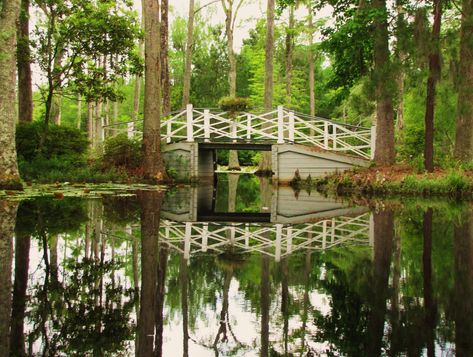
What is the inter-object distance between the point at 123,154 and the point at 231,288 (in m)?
15.0

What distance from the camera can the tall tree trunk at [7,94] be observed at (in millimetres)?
11820

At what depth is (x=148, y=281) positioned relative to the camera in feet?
15.2

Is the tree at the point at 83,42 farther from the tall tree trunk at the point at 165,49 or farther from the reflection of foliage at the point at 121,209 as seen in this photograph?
the reflection of foliage at the point at 121,209

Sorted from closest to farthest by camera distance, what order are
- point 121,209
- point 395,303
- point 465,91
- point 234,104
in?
point 395,303 < point 121,209 < point 465,91 < point 234,104

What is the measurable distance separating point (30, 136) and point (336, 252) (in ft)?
45.8

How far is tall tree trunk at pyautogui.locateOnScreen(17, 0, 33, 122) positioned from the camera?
17719 millimetres

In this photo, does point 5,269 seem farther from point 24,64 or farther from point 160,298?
point 24,64

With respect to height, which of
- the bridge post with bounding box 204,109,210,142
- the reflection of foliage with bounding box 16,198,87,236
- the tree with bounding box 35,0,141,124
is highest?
the tree with bounding box 35,0,141,124

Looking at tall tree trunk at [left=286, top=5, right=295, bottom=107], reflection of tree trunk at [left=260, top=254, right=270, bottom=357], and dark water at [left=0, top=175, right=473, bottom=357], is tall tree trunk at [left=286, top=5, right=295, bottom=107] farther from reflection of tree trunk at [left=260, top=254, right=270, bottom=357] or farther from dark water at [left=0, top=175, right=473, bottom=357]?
reflection of tree trunk at [left=260, top=254, right=270, bottom=357]

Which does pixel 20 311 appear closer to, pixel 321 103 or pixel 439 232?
pixel 439 232

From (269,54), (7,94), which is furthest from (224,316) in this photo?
(269,54)

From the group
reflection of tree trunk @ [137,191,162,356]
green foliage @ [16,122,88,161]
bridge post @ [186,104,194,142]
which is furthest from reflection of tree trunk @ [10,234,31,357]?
bridge post @ [186,104,194,142]

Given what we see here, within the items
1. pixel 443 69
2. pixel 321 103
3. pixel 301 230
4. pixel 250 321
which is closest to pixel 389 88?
pixel 443 69

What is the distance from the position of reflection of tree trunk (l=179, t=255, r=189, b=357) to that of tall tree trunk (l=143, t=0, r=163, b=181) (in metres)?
12.4
